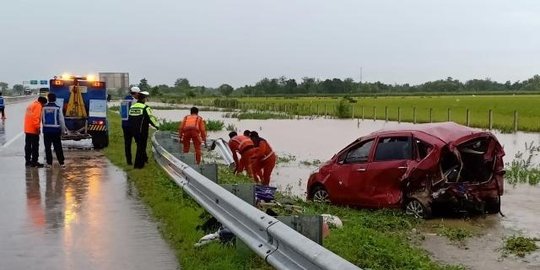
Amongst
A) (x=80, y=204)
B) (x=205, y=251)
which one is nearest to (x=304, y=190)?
(x=80, y=204)

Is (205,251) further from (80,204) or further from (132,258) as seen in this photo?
(80,204)

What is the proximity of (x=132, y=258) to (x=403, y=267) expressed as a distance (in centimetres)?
293

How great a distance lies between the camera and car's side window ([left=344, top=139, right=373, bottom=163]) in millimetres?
11683

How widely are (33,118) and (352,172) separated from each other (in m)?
8.60

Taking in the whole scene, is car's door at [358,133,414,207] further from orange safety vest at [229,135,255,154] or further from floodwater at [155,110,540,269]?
orange safety vest at [229,135,255,154]

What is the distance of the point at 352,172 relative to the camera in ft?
38.5

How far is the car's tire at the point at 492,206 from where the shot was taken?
11305mm

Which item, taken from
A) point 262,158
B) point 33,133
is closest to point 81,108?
point 33,133

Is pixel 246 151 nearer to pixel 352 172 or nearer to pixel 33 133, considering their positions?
pixel 352 172

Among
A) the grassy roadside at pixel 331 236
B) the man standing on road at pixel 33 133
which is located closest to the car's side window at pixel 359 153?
the grassy roadside at pixel 331 236

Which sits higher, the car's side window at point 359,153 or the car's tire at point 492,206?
the car's side window at point 359,153

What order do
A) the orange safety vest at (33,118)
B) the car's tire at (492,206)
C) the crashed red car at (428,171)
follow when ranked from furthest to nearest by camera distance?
the orange safety vest at (33,118), the car's tire at (492,206), the crashed red car at (428,171)

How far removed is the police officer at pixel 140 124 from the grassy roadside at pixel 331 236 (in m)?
2.10

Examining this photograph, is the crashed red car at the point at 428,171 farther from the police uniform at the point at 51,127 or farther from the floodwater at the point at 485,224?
the police uniform at the point at 51,127
